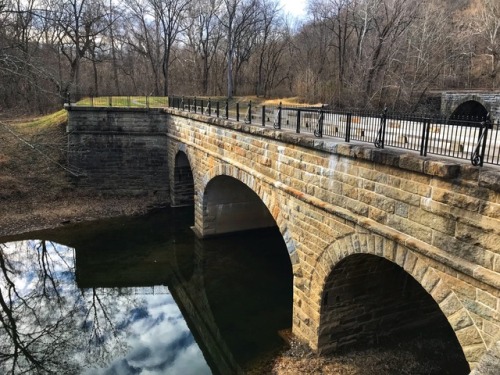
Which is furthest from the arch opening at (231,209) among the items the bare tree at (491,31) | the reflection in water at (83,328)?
the bare tree at (491,31)

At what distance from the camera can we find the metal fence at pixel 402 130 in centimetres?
562

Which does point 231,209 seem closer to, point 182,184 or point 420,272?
point 182,184

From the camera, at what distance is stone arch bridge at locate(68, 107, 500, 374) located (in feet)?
16.9

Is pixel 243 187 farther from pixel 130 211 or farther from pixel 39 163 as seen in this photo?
pixel 39 163

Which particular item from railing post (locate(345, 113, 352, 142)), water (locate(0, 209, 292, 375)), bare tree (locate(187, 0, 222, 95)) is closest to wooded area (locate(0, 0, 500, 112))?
bare tree (locate(187, 0, 222, 95))

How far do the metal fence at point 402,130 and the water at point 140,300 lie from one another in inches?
207

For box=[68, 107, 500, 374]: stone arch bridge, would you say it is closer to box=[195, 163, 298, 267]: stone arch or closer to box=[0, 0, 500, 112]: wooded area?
box=[195, 163, 298, 267]: stone arch

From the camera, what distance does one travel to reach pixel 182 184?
821 inches

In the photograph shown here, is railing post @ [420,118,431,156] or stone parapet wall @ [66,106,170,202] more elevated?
railing post @ [420,118,431,156]

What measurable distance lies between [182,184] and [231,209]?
16.4 feet

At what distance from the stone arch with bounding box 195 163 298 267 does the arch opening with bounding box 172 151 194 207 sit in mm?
5803

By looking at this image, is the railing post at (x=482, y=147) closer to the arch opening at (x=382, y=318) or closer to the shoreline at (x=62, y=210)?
the arch opening at (x=382, y=318)

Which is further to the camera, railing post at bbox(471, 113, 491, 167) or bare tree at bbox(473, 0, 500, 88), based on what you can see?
bare tree at bbox(473, 0, 500, 88)

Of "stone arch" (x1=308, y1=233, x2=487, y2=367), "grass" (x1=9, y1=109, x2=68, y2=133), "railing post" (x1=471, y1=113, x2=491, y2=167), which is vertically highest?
"railing post" (x1=471, y1=113, x2=491, y2=167)
